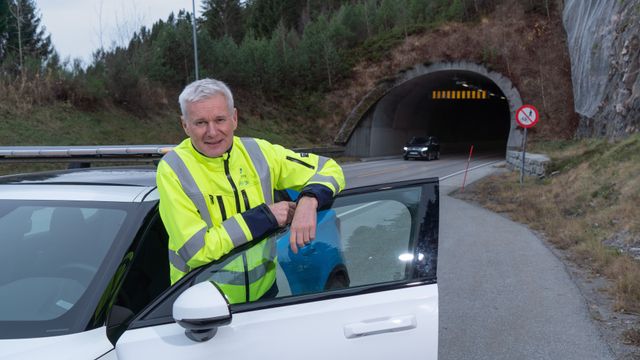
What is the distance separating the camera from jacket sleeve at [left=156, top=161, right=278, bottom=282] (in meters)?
2.15

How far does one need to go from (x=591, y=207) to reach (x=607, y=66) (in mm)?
15647

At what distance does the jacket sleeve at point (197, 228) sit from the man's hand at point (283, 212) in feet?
0.09

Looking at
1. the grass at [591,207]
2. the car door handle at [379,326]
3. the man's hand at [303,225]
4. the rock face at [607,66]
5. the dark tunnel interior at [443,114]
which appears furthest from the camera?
the dark tunnel interior at [443,114]

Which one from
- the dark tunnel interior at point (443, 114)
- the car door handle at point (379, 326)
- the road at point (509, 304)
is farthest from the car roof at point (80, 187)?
the dark tunnel interior at point (443, 114)

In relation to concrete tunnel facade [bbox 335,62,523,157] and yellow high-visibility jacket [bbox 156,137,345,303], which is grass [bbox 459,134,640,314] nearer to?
yellow high-visibility jacket [bbox 156,137,345,303]

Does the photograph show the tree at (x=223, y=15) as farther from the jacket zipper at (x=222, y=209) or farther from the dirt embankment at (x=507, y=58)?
the jacket zipper at (x=222, y=209)

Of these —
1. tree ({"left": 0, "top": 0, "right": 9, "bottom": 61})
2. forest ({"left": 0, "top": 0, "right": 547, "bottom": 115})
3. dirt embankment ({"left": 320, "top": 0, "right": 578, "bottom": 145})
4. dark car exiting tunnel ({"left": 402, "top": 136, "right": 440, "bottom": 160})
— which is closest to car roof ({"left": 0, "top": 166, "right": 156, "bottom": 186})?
forest ({"left": 0, "top": 0, "right": 547, "bottom": 115})

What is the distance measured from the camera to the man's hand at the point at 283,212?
7.46 ft

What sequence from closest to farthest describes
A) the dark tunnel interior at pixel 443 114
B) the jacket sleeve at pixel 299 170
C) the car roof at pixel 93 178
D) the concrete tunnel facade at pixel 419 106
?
the jacket sleeve at pixel 299 170
the car roof at pixel 93 178
the concrete tunnel facade at pixel 419 106
the dark tunnel interior at pixel 443 114

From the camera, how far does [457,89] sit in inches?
1877

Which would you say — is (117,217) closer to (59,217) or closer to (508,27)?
(59,217)

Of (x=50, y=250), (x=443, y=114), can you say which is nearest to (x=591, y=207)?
(x=50, y=250)

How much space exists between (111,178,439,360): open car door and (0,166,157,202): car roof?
775 millimetres

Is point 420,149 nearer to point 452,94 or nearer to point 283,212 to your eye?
point 452,94
